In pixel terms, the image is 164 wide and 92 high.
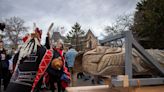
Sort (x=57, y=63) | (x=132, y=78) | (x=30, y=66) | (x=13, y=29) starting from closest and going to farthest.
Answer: (x=132, y=78), (x=30, y=66), (x=57, y=63), (x=13, y=29)

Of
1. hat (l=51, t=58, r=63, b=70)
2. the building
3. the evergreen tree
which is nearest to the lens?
hat (l=51, t=58, r=63, b=70)

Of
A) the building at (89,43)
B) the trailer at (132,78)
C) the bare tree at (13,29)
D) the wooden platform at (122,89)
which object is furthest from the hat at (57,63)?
the bare tree at (13,29)

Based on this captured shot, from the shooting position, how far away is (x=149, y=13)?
17.9 metres

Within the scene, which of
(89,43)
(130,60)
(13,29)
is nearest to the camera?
(130,60)

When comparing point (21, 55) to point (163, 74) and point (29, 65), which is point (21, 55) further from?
point (163, 74)

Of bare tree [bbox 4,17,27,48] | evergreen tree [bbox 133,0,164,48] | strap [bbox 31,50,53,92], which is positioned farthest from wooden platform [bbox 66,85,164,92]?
bare tree [bbox 4,17,27,48]

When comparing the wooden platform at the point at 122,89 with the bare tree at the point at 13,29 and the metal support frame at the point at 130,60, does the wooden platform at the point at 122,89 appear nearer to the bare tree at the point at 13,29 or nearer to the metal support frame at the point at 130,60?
the metal support frame at the point at 130,60

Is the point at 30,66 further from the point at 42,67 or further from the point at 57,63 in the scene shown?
the point at 57,63

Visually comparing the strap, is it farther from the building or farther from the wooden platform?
the wooden platform

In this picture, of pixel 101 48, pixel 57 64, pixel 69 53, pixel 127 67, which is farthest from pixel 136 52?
pixel 69 53

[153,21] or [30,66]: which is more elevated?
[153,21]

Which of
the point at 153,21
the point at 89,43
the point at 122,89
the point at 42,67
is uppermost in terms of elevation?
the point at 153,21

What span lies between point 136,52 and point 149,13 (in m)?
15.5

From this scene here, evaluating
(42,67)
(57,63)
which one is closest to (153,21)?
(57,63)
